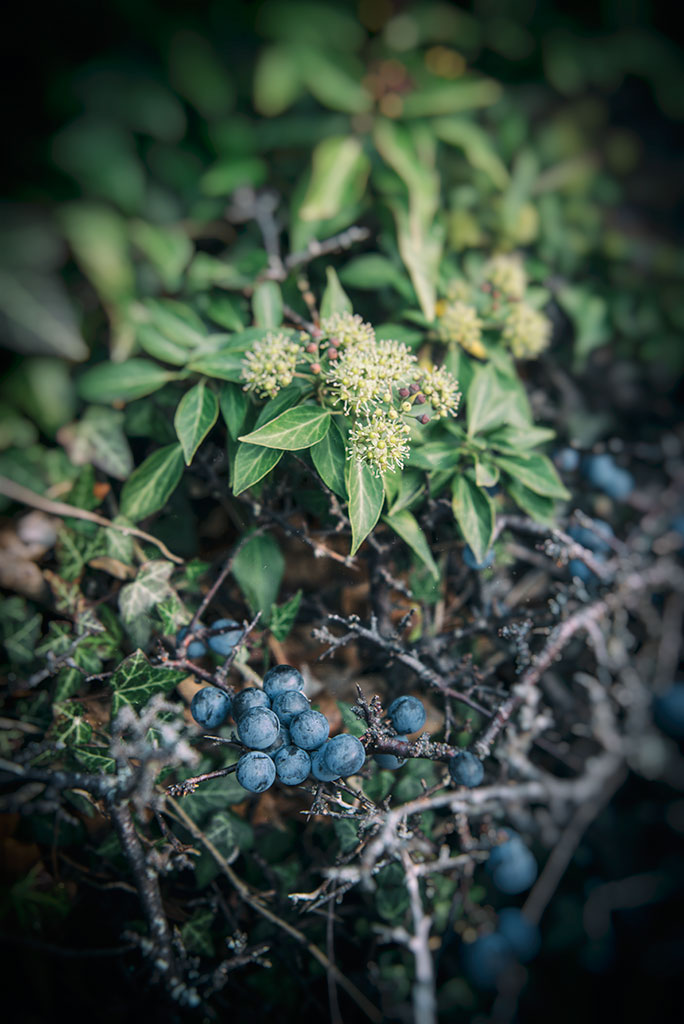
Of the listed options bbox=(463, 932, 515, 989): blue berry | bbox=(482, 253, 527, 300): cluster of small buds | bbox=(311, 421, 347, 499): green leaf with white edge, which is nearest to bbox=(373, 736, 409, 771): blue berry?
bbox=(463, 932, 515, 989): blue berry

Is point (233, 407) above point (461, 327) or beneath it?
beneath

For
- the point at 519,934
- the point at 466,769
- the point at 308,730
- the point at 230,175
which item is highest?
the point at 230,175

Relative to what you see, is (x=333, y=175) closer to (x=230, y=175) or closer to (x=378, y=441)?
(x=230, y=175)

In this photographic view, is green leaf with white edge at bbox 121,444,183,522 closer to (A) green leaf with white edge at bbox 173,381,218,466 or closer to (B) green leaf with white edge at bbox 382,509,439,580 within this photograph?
(A) green leaf with white edge at bbox 173,381,218,466

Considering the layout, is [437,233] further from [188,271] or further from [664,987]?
[664,987]

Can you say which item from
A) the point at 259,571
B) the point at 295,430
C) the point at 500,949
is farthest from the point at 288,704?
the point at 500,949
